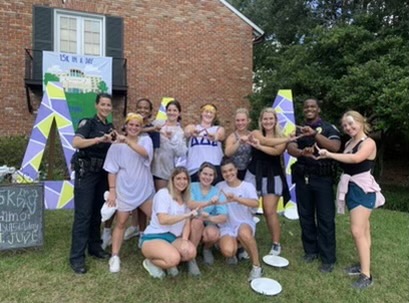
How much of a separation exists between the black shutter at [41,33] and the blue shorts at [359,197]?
8.80 m

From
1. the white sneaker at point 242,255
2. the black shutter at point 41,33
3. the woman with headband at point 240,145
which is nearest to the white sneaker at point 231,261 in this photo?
the white sneaker at point 242,255

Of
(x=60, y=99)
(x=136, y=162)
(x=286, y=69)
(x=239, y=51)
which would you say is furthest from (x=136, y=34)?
(x=136, y=162)

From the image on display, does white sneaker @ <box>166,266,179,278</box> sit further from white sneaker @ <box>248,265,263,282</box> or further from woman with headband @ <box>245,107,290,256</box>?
woman with headband @ <box>245,107,290,256</box>

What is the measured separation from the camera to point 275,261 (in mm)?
4422

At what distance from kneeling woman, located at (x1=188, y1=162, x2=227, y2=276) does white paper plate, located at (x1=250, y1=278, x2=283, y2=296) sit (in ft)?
1.89

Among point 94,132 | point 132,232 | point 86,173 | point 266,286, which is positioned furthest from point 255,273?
point 94,132

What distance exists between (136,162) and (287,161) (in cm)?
381

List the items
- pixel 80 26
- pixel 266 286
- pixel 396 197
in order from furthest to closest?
pixel 80 26, pixel 396 197, pixel 266 286

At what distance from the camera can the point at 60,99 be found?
703 centimetres

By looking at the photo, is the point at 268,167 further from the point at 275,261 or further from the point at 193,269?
the point at 193,269

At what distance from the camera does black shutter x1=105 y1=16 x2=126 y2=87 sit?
11062 millimetres

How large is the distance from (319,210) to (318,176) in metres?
0.36

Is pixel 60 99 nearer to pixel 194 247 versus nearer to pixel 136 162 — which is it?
pixel 136 162

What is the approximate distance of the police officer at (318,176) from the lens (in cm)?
412
